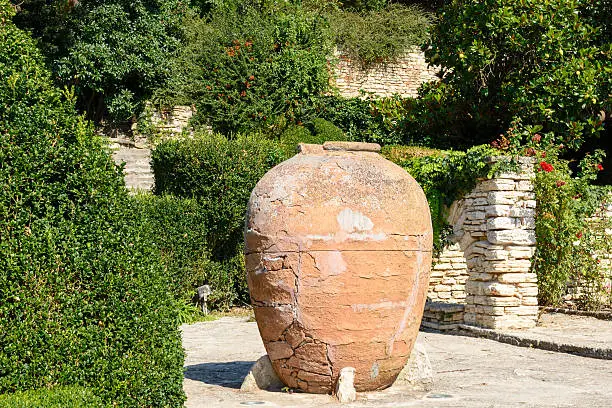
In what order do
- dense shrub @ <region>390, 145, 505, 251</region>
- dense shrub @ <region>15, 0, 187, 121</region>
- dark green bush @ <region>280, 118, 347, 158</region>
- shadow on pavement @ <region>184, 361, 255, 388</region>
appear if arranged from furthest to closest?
dense shrub @ <region>15, 0, 187, 121</region>
dark green bush @ <region>280, 118, 347, 158</region>
dense shrub @ <region>390, 145, 505, 251</region>
shadow on pavement @ <region>184, 361, 255, 388</region>

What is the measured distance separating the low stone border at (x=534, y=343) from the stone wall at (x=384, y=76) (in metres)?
11.6

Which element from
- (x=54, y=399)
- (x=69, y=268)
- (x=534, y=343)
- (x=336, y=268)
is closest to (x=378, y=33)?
(x=534, y=343)

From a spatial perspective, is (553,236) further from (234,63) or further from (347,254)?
(234,63)

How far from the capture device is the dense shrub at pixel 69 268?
406 centimetres

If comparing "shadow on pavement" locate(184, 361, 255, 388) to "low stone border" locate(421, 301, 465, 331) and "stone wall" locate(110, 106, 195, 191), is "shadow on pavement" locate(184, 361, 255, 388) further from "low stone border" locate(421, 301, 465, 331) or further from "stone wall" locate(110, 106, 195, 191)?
"stone wall" locate(110, 106, 195, 191)

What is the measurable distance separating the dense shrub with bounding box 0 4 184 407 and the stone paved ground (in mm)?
1191

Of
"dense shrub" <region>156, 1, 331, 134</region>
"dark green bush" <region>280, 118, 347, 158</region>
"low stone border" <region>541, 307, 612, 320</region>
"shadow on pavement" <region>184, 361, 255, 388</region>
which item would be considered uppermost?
"dense shrub" <region>156, 1, 331, 134</region>

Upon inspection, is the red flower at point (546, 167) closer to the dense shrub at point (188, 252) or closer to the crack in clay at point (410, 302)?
the crack in clay at point (410, 302)

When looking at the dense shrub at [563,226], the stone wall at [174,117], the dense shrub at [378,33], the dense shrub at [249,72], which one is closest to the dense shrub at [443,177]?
the dense shrub at [563,226]

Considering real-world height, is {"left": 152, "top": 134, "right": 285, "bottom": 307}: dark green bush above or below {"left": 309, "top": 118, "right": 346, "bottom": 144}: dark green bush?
below

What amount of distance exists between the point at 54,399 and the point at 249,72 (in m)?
14.7

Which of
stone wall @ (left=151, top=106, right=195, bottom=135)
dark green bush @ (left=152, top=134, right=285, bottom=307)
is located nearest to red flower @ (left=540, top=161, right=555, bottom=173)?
dark green bush @ (left=152, top=134, right=285, bottom=307)

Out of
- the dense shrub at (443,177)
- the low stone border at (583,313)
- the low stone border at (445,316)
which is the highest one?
the dense shrub at (443,177)

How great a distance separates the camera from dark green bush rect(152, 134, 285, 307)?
12.3 meters
